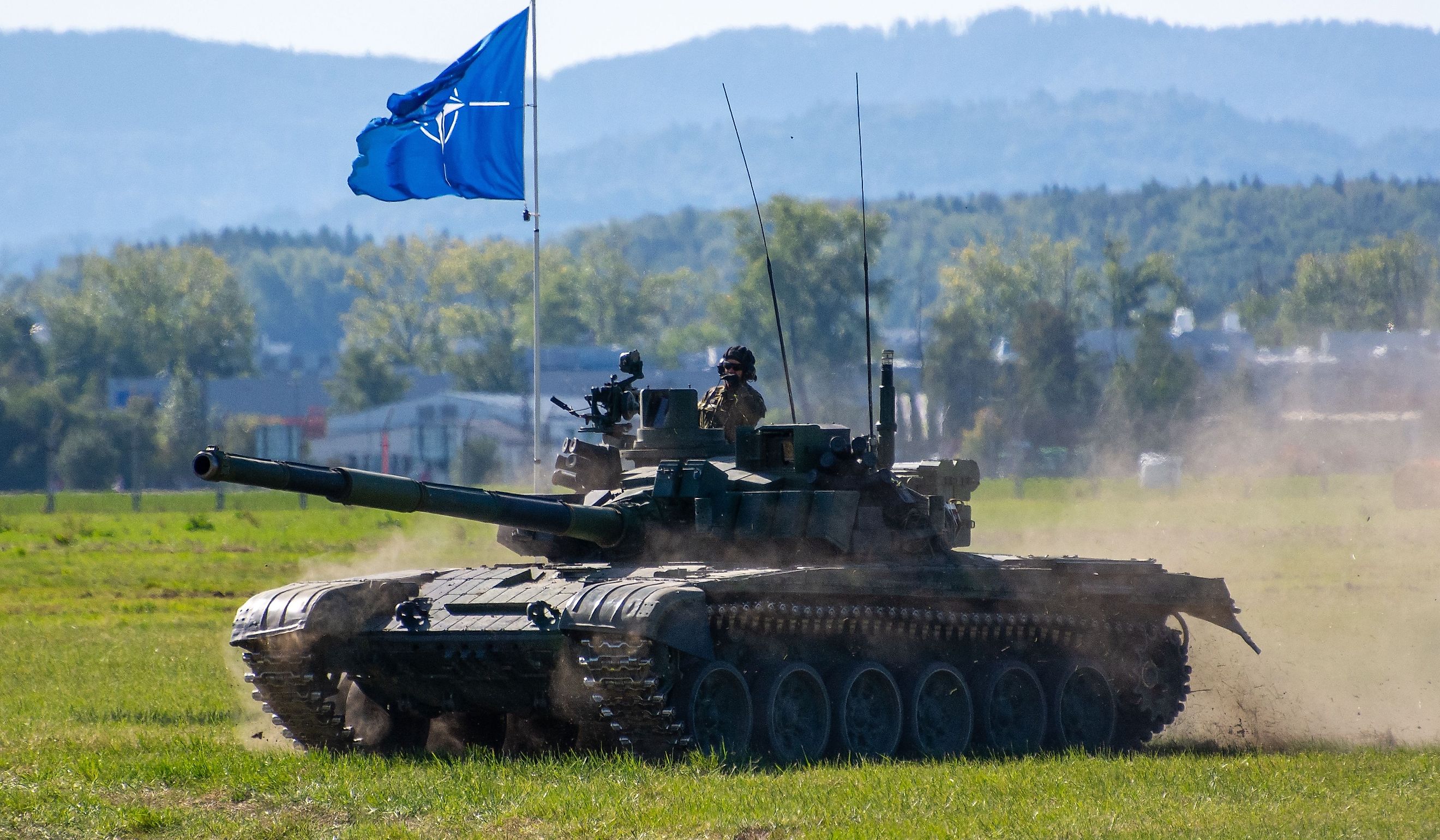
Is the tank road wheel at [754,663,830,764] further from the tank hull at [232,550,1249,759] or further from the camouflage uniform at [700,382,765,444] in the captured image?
the camouflage uniform at [700,382,765,444]

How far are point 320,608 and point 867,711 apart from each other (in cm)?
462

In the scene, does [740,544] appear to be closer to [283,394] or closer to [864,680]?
[864,680]

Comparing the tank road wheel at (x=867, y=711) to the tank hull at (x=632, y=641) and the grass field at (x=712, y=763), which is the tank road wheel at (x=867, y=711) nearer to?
the tank hull at (x=632, y=641)

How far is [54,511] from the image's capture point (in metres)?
52.1

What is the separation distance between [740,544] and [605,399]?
2172 mm

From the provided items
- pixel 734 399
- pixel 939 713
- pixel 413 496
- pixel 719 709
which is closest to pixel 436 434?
pixel 734 399

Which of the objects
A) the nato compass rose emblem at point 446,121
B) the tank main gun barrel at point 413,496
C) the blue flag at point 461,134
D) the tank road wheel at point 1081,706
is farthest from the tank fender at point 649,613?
the nato compass rose emblem at point 446,121

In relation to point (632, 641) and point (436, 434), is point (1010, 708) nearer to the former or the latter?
point (632, 641)

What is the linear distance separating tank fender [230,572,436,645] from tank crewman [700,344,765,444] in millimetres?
3580

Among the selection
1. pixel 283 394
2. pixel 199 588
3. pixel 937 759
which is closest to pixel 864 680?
pixel 937 759

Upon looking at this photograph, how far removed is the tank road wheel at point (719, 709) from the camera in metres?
14.2

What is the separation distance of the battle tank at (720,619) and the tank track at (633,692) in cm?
2

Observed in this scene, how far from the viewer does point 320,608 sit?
1462 cm

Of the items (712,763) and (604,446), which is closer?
(712,763)
